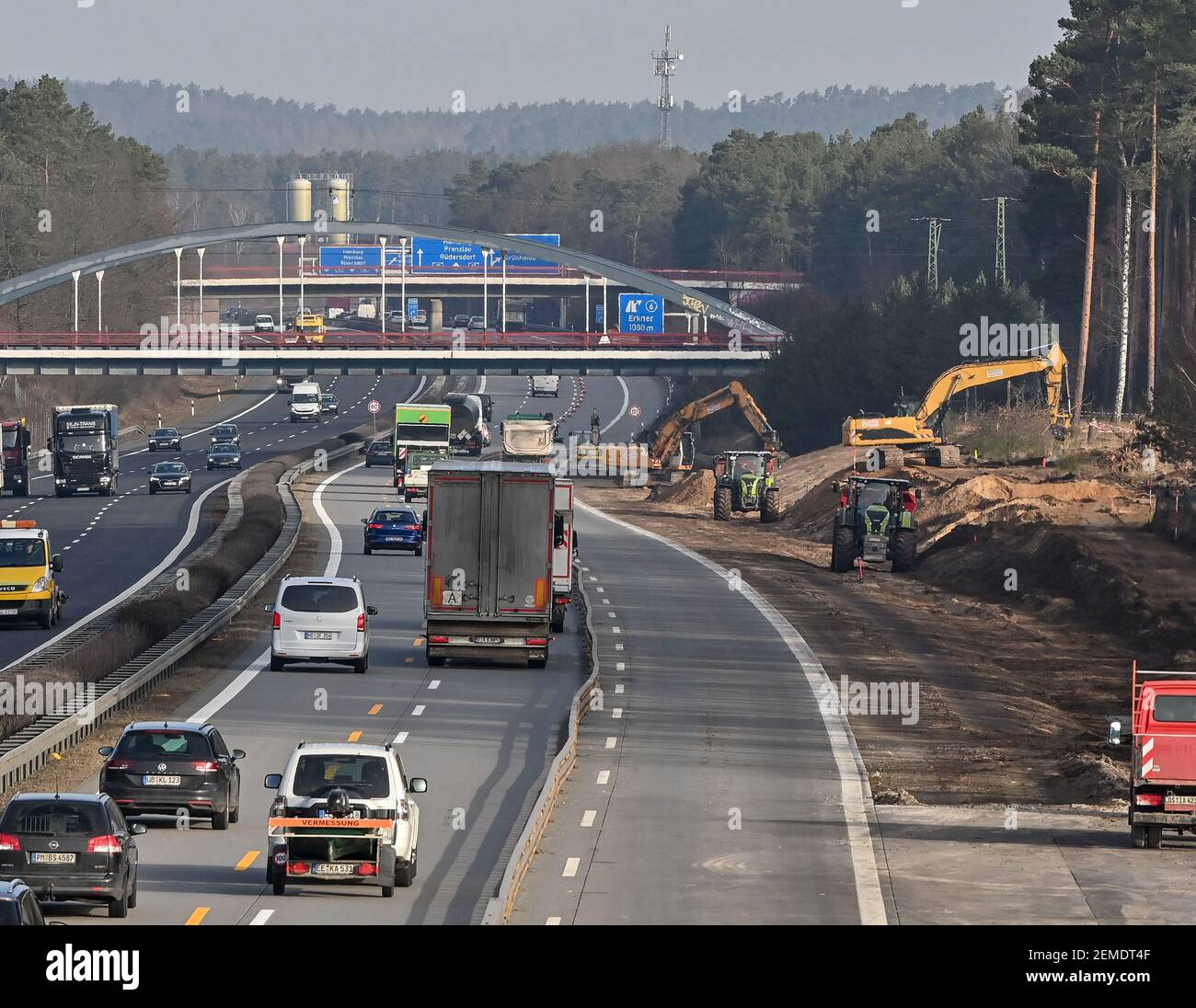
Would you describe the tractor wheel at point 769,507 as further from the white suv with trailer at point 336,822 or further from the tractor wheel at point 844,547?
the white suv with trailer at point 336,822

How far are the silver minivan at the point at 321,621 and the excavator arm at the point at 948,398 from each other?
42.8m

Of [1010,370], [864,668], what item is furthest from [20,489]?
[864,668]

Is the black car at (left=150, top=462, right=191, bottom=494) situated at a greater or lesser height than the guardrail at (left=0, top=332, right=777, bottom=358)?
lesser

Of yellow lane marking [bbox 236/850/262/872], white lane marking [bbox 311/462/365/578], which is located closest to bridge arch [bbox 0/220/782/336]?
white lane marking [bbox 311/462/365/578]

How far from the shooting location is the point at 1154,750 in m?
25.6

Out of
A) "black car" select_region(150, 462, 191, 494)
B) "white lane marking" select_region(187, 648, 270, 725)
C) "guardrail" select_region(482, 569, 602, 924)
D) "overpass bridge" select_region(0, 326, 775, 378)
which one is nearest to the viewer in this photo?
"guardrail" select_region(482, 569, 602, 924)

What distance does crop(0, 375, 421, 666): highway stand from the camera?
55.3 meters

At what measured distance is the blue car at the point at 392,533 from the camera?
2559 inches

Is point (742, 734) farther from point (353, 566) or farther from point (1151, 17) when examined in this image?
point (1151, 17)

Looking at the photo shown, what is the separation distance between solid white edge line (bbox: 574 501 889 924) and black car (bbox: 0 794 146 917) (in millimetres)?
7636

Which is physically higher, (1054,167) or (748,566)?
(1054,167)

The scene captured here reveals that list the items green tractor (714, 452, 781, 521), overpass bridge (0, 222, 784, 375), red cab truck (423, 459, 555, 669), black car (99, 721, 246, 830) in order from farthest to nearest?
overpass bridge (0, 222, 784, 375)
green tractor (714, 452, 781, 521)
red cab truck (423, 459, 555, 669)
black car (99, 721, 246, 830)

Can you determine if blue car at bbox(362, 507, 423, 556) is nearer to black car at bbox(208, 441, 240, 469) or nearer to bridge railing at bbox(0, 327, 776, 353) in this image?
black car at bbox(208, 441, 240, 469)

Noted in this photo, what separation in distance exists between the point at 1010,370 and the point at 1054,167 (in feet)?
40.4
